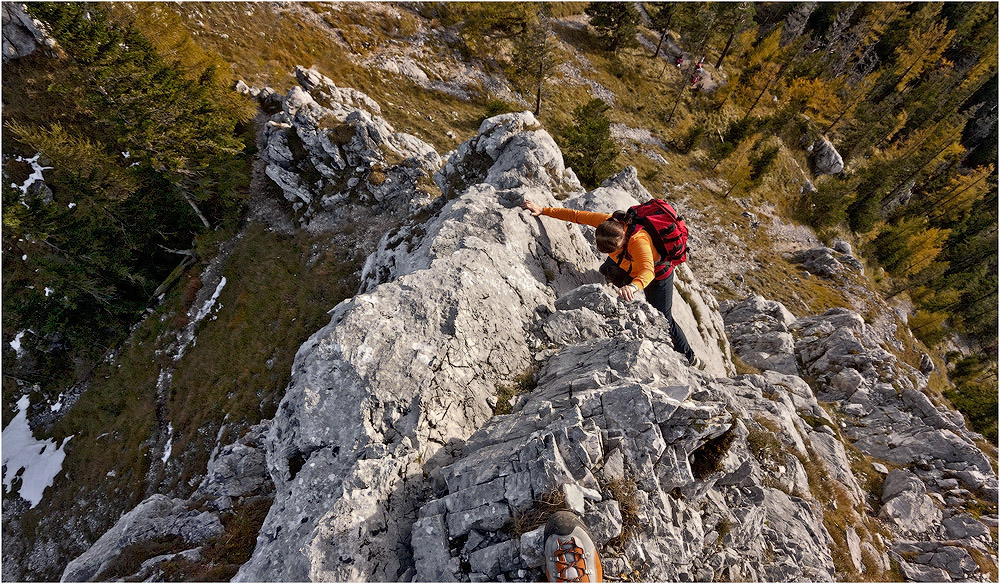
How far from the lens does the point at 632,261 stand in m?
10.1

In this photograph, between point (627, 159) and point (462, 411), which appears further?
point (627, 159)

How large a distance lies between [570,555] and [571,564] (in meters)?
0.13

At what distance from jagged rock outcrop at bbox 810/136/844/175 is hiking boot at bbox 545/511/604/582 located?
288ft

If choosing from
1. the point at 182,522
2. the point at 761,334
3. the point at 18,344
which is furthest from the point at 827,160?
the point at 18,344

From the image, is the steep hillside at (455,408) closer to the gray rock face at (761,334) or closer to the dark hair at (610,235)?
the gray rock face at (761,334)

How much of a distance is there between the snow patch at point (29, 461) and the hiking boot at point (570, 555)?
133ft

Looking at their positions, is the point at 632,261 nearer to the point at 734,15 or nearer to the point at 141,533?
the point at 141,533

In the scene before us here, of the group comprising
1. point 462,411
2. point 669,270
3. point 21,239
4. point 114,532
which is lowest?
point 21,239

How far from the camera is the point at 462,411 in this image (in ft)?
32.0

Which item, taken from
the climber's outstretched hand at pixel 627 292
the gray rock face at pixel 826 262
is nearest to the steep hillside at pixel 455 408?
the climber's outstretched hand at pixel 627 292

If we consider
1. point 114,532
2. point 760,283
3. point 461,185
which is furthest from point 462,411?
point 760,283

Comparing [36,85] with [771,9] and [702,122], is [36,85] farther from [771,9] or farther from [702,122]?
[771,9]

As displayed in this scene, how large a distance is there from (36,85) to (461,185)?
Answer: 47.7m

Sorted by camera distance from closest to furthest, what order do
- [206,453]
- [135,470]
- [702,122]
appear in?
1. [206,453]
2. [135,470]
3. [702,122]
